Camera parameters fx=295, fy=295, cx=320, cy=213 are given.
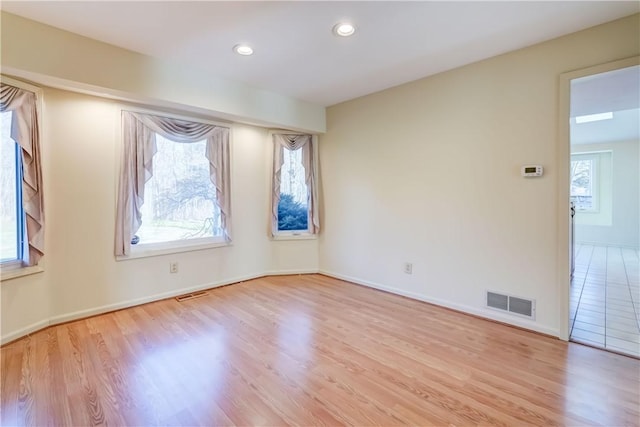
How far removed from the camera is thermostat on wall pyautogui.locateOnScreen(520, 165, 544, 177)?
261cm

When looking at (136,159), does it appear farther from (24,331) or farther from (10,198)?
(24,331)

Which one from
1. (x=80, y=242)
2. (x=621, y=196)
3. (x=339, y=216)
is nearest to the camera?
(x=80, y=242)

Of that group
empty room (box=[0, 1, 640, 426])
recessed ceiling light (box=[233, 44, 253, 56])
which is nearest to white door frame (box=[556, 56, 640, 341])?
empty room (box=[0, 1, 640, 426])

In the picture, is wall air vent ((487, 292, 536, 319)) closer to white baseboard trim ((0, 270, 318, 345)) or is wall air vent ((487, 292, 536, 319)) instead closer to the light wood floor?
the light wood floor

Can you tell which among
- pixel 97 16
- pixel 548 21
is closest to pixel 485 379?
pixel 548 21

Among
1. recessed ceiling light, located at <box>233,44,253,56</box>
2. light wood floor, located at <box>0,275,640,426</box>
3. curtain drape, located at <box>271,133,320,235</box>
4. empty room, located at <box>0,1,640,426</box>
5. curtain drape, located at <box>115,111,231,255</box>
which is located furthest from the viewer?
curtain drape, located at <box>271,133,320,235</box>

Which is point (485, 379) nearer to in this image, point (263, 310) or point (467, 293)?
point (467, 293)

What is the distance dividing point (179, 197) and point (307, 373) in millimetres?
2661

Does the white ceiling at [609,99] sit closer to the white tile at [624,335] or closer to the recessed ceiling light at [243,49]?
the white tile at [624,335]

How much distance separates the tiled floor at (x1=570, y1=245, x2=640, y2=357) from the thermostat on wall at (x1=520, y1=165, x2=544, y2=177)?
1.45 metres

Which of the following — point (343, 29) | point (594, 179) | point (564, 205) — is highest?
point (343, 29)

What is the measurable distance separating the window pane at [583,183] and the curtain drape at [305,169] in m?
6.92

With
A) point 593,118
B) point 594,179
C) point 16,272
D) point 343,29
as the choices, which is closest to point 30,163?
point 16,272

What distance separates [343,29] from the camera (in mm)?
2352
